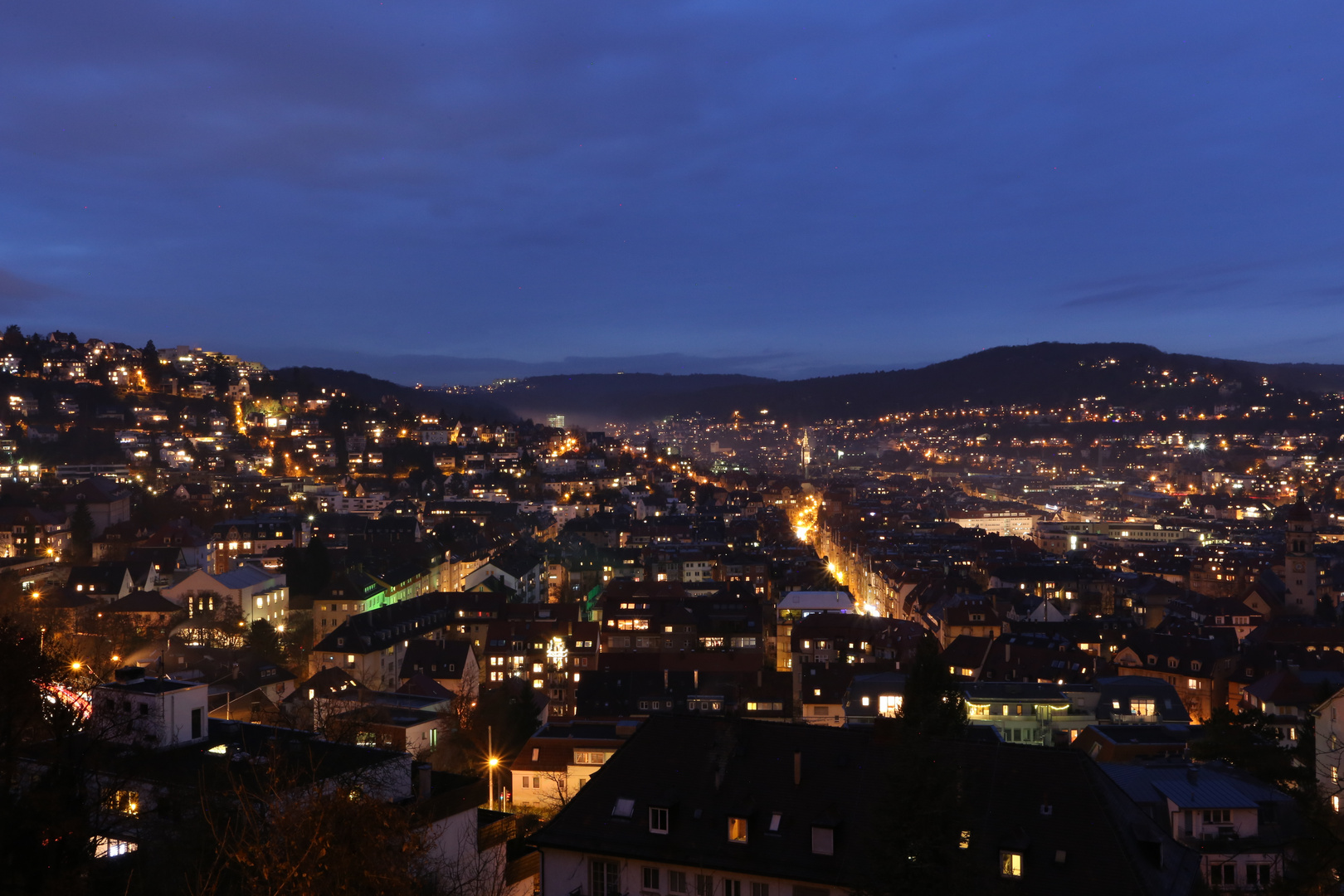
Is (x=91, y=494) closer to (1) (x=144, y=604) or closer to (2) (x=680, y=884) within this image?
(1) (x=144, y=604)

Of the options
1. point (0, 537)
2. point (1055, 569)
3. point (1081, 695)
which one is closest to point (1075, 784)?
point (1081, 695)

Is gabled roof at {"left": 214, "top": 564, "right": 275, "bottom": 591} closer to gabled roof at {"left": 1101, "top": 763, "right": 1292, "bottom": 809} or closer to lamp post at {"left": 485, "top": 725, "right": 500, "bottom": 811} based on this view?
lamp post at {"left": 485, "top": 725, "right": 500, "bottom": 811}

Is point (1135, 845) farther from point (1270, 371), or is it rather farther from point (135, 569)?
point (1270, 371)

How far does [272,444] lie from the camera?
82438mm

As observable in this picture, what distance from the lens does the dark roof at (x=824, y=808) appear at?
9000 millimetres

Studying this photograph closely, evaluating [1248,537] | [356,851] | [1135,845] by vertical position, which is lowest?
[1248,537]

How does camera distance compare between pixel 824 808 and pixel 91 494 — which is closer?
pixel 824 808

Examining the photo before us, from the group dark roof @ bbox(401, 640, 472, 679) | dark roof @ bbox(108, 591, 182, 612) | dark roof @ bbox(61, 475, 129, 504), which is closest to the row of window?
dark roof @ bbox(401, 640, 472, 679)

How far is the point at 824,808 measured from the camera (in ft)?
32.2

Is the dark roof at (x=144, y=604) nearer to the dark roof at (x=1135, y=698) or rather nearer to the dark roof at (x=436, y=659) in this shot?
the dark roof at (x=436, y=659)

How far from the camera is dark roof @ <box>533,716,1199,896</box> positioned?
29.5 ft

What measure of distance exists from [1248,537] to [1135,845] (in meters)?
67.3

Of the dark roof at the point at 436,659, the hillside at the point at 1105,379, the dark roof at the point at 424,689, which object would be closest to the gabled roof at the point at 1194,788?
the dark roof at the point at 424,689

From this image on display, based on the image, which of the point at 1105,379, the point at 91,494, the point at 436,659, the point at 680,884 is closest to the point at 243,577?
the point at 436,659
